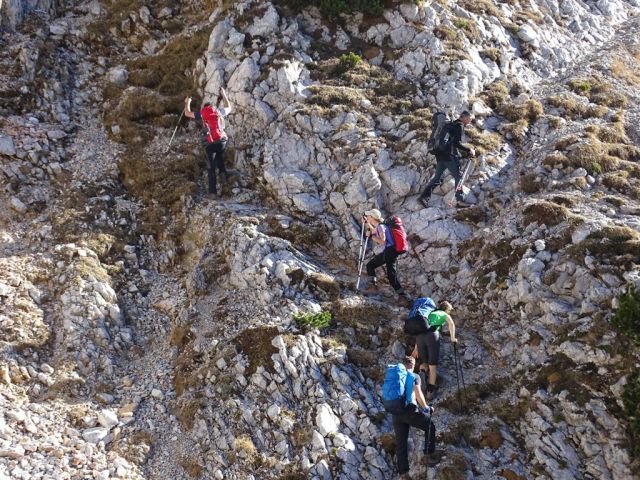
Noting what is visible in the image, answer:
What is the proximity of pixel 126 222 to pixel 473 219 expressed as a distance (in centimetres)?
1190

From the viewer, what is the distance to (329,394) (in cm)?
1395

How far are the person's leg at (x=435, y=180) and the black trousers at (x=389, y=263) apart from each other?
3089mm

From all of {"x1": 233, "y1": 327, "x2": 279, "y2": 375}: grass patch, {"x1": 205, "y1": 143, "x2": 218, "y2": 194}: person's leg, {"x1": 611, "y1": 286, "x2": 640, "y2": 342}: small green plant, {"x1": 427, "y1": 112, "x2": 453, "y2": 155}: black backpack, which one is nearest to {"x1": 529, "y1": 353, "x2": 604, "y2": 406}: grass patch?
{"x1": 611, "y1": 286, "x2": 640, "y2": 342}: small green plant

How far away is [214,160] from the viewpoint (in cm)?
1961

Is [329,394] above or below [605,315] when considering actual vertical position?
below

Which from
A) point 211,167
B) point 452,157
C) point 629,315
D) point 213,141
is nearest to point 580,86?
point 452,157

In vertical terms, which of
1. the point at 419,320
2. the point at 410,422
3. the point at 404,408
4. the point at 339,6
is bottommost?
the point at 410,422

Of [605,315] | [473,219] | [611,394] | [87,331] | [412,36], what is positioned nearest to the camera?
[611,394]

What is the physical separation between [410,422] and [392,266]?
5.51 m

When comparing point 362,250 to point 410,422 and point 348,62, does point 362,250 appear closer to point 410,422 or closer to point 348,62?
point 410,422

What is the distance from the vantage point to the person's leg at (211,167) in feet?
63.4

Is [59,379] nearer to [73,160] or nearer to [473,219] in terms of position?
[73,160]

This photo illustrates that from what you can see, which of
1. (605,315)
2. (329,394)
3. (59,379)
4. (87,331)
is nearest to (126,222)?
(87,331)

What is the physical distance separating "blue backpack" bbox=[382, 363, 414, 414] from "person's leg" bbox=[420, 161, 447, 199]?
8058 mm
